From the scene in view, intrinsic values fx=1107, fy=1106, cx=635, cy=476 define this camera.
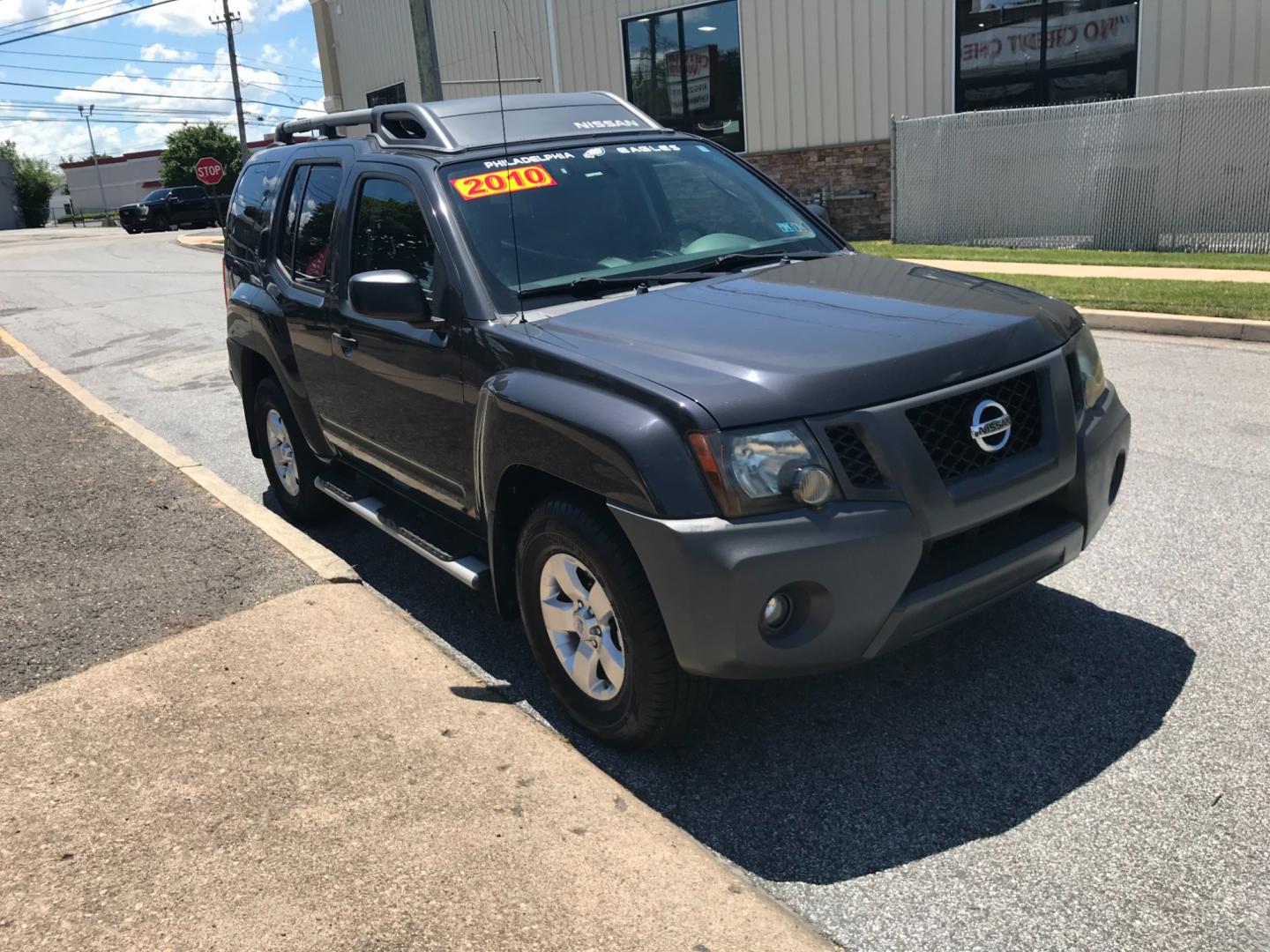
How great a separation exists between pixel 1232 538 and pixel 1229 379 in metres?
3.47

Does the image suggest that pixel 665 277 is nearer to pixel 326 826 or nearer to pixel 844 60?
pixel 326 826

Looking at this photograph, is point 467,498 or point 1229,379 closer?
point 467,498

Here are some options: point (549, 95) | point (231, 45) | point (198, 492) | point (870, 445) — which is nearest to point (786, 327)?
point (870, 445)

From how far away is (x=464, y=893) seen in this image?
2.75 metres

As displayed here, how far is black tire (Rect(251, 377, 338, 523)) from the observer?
18.5 feet

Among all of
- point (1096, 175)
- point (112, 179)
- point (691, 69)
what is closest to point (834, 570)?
point (1096, 175)

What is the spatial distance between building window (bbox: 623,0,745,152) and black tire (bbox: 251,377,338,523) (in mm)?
15416

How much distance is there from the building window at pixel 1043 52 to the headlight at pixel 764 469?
602 inches

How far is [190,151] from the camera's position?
71.1 meters

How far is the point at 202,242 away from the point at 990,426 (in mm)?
32412

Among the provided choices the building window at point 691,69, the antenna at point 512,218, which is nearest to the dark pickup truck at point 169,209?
the building window at point 691,69

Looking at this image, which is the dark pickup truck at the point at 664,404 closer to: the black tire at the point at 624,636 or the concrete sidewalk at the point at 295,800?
the black tire at the point at 624,636

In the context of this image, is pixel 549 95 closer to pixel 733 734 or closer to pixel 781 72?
pixel 733 734

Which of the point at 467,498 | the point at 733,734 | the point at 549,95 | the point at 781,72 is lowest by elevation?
Result: the point at 733,734
